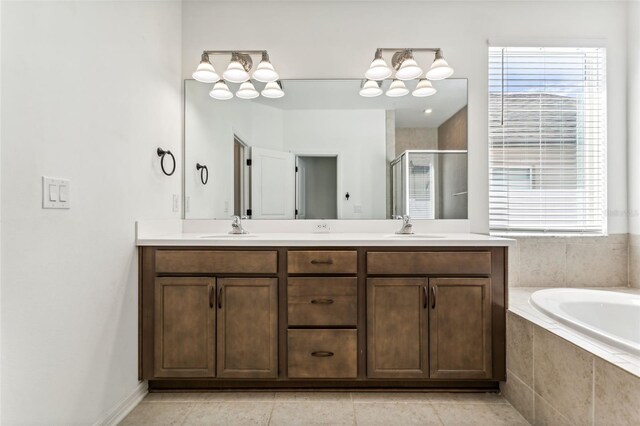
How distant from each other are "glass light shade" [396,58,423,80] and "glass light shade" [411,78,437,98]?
0.16m

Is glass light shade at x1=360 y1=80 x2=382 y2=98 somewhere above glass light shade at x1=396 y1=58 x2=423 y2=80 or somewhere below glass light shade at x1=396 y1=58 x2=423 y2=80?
below

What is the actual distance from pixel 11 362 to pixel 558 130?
3.20m

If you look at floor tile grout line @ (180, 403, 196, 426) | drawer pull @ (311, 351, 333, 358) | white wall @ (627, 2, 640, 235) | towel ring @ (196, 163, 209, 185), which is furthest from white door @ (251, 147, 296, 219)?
white wall @ (627, 2, 640, 235)

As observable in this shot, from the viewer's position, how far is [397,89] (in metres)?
2.35

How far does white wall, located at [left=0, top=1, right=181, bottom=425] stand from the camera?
1084 mm

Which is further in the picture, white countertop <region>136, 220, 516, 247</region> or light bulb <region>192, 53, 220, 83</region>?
light bulb <region>192, 53, 220, 83</region>

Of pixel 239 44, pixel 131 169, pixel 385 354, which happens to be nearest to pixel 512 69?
pixel 239 44

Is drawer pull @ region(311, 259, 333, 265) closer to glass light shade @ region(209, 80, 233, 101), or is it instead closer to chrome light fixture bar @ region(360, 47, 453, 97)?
chrome light fixture bar @ region(360, 47, 453, 97)

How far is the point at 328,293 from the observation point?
71.2 inches

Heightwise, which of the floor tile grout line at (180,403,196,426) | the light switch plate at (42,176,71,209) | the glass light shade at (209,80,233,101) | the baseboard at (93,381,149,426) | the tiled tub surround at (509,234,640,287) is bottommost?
the floor tile grout line at (180,403,196,426)

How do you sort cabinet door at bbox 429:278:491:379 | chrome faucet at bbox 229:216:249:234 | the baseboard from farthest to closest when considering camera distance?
1. chrome faucet at bbox 229:216:249:234
2. cabinet door at bbox 429:278:491:379
3. the baseboard

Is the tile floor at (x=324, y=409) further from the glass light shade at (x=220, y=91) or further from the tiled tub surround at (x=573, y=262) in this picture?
the glass light shade at (x=220, y=91)

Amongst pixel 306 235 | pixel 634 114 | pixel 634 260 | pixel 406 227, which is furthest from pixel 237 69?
pixel 634 260

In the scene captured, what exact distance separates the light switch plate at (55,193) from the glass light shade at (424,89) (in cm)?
210
